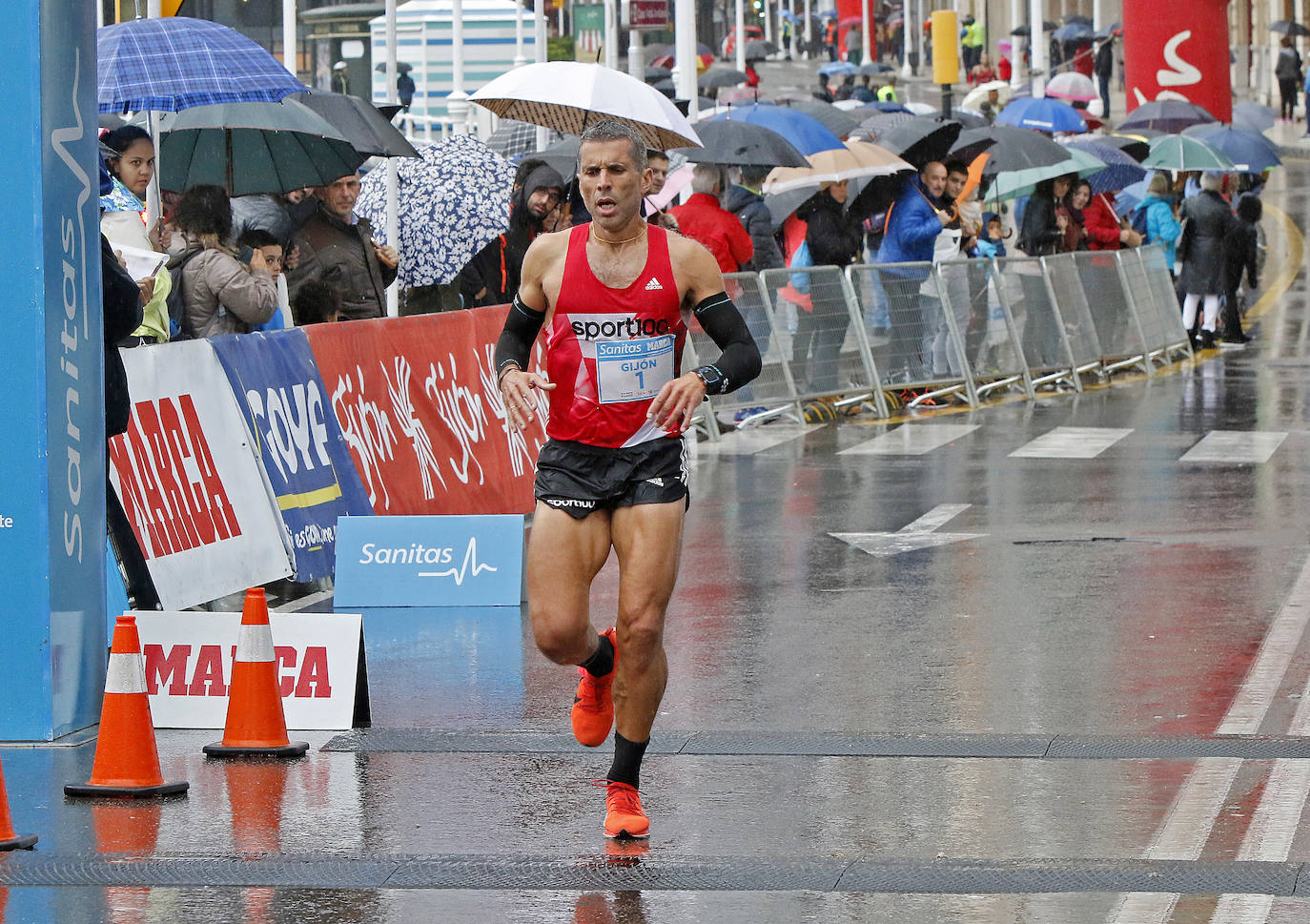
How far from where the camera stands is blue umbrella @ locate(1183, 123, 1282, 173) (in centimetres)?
2633

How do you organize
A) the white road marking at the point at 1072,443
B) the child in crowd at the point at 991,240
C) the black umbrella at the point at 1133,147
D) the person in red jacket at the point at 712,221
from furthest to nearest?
the black umbrella at the point at 1133,147, the child in crowd at the point at 991,240, the person in red jacket at the point at 712,221, the white road marking at the point at 1072,443

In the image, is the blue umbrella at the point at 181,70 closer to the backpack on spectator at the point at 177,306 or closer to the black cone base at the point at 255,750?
the backpack on spectator at the point at 177,306

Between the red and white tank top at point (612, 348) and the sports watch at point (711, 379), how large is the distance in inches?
4.8

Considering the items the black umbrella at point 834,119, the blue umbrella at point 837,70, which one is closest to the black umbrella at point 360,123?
the black umbrella at point 834,119

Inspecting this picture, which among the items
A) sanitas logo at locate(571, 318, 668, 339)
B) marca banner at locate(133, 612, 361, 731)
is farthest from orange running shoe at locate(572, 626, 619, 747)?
marca banner at locate(133, 612, 361, 731)

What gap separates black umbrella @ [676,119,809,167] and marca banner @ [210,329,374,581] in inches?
273

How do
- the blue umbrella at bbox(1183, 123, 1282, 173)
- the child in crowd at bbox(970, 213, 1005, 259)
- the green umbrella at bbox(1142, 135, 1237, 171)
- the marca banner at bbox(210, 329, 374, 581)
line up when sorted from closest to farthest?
1. the marca banner at bbox(210, 329, 374, 581)
2. the child in crowd at bbox(970, 213, 1005, 259)
3. the green umbrella at bbox(1142, 135, 1237, 171)
4. the blue umbrella at bbox(1183, 123, 1282, 173)

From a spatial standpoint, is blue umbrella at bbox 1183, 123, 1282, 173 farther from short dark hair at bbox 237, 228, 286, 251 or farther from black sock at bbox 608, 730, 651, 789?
black sock at bbox 608, 730, 651, 789

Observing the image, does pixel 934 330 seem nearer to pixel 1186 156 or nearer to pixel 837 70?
pixel 1186 156

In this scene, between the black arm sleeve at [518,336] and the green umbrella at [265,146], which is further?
the green umbrella at [265,146]

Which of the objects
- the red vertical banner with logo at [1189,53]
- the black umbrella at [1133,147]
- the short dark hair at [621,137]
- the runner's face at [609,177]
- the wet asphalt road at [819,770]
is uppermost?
the red vertical banner with logo at [1189,53]

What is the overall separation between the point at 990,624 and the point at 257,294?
419cm


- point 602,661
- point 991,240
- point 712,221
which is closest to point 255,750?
point 602,661

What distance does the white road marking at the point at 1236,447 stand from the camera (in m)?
16.3
